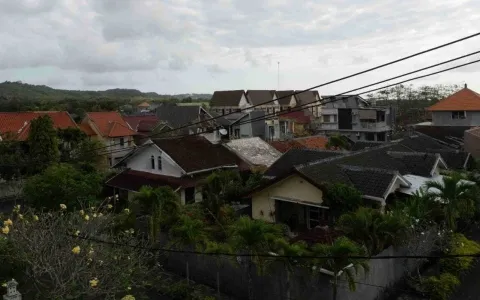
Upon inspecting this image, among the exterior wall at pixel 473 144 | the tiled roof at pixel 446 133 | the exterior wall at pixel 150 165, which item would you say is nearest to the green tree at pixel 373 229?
the exterior wall at pixel 150 165

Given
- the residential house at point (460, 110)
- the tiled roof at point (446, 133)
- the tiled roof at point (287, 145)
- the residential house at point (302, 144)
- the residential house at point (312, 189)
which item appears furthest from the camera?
the residential house at point (460, 110)

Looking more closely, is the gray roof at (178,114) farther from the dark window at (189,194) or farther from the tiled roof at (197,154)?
the dark window at (189,194)

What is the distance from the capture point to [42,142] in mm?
30562

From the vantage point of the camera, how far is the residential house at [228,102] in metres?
73.4

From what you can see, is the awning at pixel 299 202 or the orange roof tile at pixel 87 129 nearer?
the awning at pixel 299 202

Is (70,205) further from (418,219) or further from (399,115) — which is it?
(399,115)

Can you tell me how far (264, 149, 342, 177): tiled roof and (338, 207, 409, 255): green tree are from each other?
9729 mm

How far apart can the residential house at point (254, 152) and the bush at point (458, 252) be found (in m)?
14.5

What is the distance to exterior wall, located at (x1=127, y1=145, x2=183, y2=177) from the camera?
81.8ft

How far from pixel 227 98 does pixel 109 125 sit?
114 ft

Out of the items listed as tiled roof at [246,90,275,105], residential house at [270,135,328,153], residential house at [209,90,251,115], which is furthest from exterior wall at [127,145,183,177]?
tiled roof at [246,90,275,105]

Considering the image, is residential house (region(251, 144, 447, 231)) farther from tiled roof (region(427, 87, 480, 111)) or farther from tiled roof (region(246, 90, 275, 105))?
tiled roof (region(246, 90, 275, 105))

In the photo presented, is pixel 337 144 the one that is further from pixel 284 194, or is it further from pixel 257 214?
pixel 284 194

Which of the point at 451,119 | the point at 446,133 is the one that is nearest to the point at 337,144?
the point at 446,133
